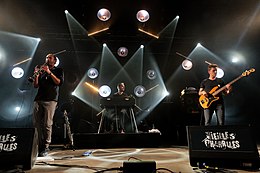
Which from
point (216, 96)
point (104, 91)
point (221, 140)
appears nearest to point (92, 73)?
point (104, 91)

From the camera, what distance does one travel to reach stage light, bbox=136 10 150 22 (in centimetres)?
610

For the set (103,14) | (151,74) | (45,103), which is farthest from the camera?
(151,74)

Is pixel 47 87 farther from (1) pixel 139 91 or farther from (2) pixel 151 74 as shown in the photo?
(2) pixel 151 74

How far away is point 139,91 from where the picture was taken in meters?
7.54

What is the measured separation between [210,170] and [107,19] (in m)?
5.42

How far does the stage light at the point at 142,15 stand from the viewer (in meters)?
6.10

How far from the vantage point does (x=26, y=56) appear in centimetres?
677

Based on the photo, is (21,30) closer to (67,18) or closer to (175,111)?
(67,18)

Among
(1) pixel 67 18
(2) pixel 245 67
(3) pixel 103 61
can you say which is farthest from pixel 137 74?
(2) pixel 245 67

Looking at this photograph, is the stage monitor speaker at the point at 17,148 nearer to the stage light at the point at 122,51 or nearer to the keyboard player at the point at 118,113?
the keyboard player at the point at 118,113

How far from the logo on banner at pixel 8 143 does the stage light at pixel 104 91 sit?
546cm

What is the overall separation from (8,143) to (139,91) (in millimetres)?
5900

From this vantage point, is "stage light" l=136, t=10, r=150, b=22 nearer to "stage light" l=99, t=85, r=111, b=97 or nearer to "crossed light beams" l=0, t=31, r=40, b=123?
"stage light" l=99, t=85, r=111, b=97

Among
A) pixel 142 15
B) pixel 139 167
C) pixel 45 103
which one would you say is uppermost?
pixel 142 15
